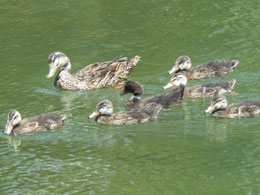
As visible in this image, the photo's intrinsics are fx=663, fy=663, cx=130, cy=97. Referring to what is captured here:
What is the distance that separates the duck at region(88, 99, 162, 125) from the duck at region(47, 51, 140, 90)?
2701 millimetres

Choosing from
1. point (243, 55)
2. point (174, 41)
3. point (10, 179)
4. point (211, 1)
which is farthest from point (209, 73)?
point (10, 179)

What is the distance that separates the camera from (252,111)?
→ 1101 cm

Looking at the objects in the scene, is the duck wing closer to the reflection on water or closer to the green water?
the green water

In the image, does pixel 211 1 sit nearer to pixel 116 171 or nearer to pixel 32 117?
pixel 32 117

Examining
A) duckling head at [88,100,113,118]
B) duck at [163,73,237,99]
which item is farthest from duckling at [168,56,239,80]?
duckling head at [88,100,113,118]

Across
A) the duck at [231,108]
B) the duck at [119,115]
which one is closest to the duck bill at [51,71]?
the duck at [119,115]

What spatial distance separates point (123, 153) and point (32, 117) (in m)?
2.14

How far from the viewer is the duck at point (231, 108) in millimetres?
11039

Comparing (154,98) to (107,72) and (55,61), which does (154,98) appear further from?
(55,61)

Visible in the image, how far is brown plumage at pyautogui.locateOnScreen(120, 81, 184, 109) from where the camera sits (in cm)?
1195

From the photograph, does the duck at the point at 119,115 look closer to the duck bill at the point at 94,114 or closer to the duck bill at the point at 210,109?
the duck bill at the point at 94,114

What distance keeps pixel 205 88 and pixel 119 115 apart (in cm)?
216

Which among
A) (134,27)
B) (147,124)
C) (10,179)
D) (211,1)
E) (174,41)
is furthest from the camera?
(211,1)

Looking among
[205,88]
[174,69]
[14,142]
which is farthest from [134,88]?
[14,142]
